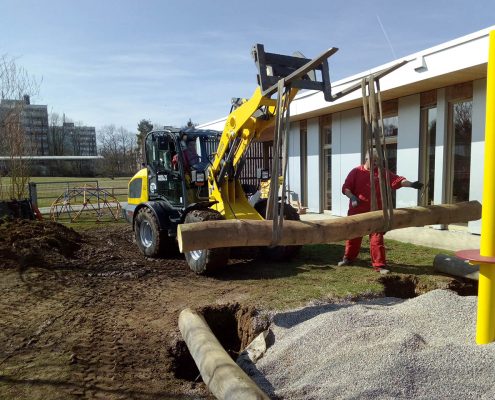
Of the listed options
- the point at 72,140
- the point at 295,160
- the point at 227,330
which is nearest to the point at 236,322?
the point at 227,330

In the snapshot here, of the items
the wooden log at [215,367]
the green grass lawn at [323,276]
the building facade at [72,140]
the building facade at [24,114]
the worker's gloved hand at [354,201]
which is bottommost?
the green grass lawn at [323,276]

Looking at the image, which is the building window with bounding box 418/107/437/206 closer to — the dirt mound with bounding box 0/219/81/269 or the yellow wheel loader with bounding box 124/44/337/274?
the yellow wheel loader with bounding box 124/44/337/274

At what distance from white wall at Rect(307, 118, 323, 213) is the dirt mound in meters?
7.29

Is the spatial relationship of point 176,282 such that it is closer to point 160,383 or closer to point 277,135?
point 160,383

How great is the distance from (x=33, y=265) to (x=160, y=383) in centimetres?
473

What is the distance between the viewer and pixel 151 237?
27.6 feet

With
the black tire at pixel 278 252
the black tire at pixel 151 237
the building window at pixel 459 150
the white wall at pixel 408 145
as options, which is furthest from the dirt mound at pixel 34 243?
the building window at pixel 459 150

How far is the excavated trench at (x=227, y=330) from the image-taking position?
4.29 meters

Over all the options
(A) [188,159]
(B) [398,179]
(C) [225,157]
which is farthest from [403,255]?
(A) [188,159]

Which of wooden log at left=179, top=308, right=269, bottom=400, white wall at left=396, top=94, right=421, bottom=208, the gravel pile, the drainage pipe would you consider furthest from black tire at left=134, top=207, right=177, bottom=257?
white wall at left=396, top=94, right=421, bottom=208

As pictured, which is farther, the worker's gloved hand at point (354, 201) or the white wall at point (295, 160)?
the white wall at point (295, 160)

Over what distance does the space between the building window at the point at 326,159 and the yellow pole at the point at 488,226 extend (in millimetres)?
9714

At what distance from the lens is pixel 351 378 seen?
A: 10.1ft

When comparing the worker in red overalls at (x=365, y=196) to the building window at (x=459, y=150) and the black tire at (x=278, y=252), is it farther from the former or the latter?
the building window at (x=459, y=150)
